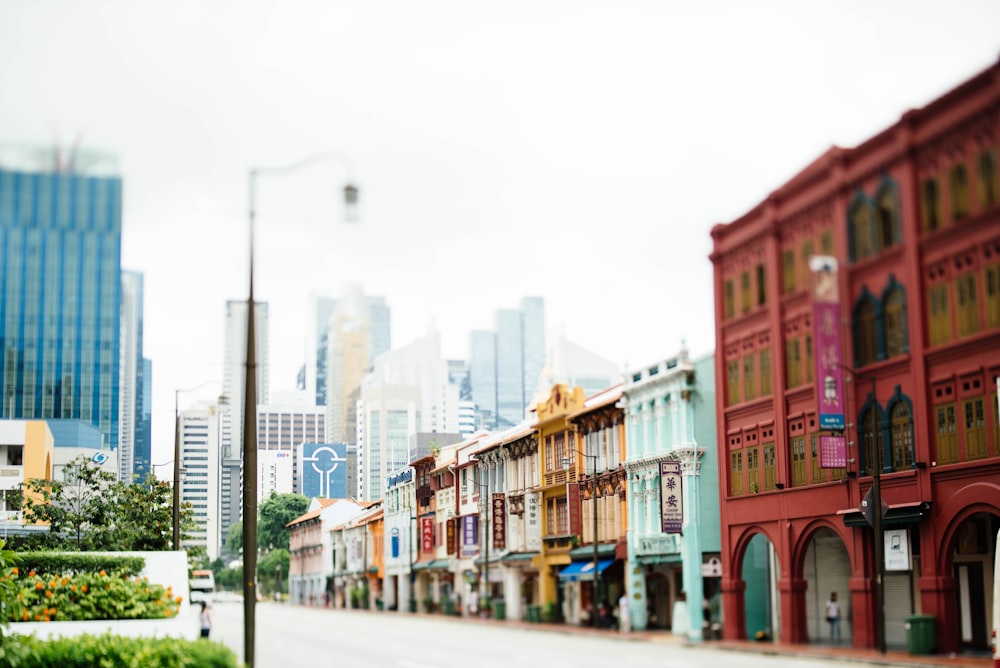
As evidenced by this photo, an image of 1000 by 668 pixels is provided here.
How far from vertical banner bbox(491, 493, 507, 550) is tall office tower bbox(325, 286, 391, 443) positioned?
2645 centimetres

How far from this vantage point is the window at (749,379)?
168 ft

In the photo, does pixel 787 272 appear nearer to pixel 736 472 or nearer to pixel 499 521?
pixel 736 472

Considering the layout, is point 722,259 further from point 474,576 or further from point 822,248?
point 474,576

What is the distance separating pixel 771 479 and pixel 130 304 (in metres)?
25.0

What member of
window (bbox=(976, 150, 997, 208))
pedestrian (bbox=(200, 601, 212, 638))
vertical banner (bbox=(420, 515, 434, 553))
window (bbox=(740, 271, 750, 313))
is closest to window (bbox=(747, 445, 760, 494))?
window (bbox=(740, 271, 750, 313))

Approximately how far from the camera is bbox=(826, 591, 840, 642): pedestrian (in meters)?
46.1

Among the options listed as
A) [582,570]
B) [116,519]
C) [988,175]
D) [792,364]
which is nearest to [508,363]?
[582,570]

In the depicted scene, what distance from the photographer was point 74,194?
20.4 m

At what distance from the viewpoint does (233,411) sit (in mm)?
51156

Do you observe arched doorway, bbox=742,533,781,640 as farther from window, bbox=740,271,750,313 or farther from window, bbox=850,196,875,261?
window, bbox=850,196,875,261

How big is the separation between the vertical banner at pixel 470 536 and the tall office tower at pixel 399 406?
5.72 metres

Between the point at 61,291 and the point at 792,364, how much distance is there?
26.0 meters

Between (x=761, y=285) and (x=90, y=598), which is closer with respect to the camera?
→ (x=90, y=598)

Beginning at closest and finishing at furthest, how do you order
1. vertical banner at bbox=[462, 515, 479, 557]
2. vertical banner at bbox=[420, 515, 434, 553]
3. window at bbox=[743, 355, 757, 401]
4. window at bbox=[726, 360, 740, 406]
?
window at bbox=[743, 355, 757, 401] < window at bbox=[726, 360, 740, 406] < vertical banner at bbox=[462, 515, 479, 557] < vertical banner at bbox=[420, 515, 434, 553]
